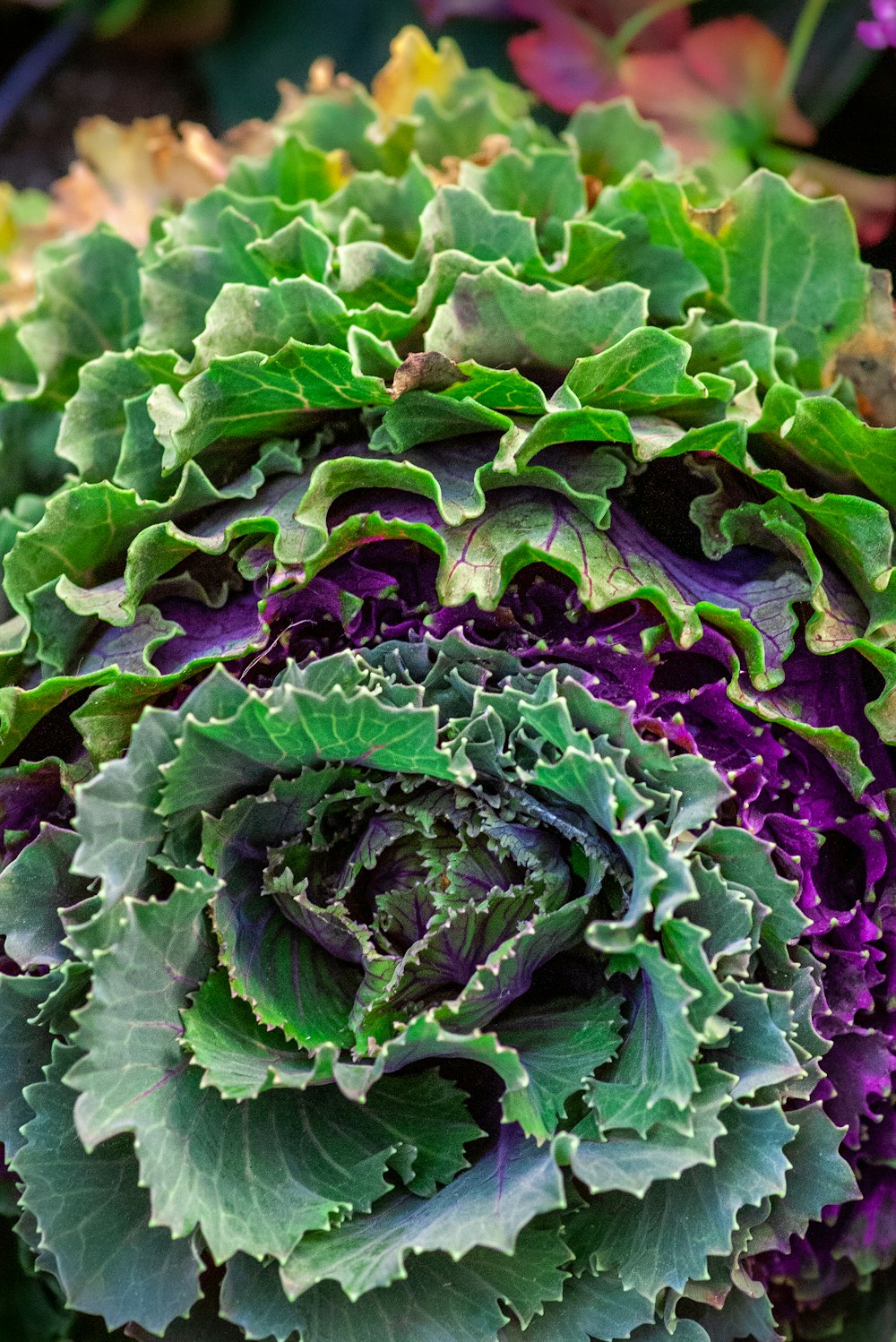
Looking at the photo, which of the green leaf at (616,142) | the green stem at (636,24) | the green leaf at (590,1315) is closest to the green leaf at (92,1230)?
the green leaf at (590,1315)

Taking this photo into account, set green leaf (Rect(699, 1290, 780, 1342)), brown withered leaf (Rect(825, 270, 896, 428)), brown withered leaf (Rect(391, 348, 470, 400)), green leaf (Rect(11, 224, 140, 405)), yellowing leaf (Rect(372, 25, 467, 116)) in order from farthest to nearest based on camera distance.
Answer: yellowing leaf (Rect(372, 25, 467, 116))
green leaf (Rect(11, 224, 140, 405))
brown withered leaf (Rect(825, 270, 896, 428))
green leaf (Rect(699, 1290, 780, 1342))
brown withered leaf (Rect(391, 348, 470, 400))

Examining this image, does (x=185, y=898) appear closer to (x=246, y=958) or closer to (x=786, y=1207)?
(x=246, y=958)

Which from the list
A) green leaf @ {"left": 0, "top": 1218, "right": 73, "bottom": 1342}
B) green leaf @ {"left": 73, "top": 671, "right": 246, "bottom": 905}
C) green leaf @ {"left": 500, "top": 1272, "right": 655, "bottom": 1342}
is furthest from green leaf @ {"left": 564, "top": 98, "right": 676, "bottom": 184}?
green leaf @ {"left": 0, "top": 1218, "right": 73, "bottom": 1342}

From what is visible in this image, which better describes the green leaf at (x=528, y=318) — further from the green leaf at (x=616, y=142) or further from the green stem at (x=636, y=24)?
the green stem at (x=636, y=24)

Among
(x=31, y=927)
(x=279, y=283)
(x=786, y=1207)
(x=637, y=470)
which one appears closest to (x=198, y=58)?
(x=279, y=283)

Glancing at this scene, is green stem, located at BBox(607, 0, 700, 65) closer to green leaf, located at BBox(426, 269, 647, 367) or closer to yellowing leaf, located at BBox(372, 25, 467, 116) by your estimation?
yellowing leaf, located at BBox(372, 25, 467, 116)
